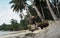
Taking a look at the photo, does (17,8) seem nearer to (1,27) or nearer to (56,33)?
(56,33)

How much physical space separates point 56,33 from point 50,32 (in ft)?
0.90

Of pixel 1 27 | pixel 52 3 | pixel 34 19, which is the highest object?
pixel 52 3

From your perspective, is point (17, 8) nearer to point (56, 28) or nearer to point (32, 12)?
point (32, 12)

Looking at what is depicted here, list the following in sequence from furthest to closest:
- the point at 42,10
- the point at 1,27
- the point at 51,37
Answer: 1. the point at 1,27
2. the point at 42,10
3. the point at 51,37

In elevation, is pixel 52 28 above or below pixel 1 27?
above

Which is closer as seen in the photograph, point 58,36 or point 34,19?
point 58,36

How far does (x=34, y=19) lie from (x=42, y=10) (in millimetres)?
2925

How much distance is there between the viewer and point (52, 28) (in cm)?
891

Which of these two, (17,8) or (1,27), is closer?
(17,8)

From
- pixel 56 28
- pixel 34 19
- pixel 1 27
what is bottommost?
pixel 1 27

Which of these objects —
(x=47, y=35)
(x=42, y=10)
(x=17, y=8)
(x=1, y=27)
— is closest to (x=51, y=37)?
(x=47, y=35)

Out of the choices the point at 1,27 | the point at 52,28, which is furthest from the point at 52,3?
the point at 1,27

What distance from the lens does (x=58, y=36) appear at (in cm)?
872

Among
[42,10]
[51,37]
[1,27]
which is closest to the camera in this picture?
[51,37]
